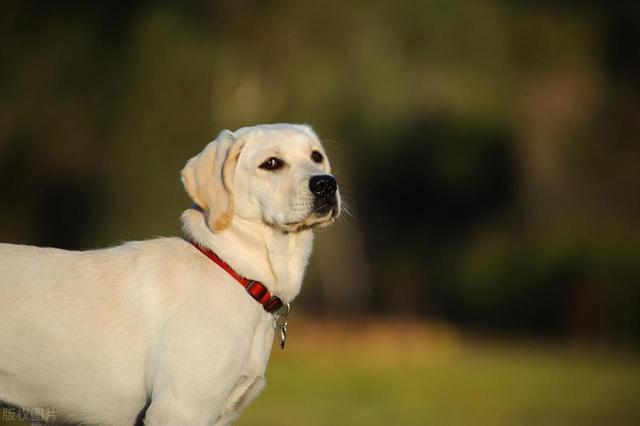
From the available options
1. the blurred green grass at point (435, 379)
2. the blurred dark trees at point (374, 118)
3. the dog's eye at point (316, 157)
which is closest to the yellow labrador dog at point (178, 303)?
the dog's eye at point (316, 157)

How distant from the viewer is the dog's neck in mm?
4676

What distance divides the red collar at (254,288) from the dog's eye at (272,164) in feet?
1.95

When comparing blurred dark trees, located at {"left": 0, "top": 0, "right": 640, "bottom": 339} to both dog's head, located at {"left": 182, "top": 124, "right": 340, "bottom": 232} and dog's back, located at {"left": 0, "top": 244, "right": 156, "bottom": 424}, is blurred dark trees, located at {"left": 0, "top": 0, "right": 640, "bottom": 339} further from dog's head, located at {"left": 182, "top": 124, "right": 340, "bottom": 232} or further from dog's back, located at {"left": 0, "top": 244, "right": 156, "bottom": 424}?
dog's back, located at {"left": 0, "top": 244, "right": 156, "bottom": 424}

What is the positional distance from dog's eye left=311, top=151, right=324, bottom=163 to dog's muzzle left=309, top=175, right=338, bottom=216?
297 mm

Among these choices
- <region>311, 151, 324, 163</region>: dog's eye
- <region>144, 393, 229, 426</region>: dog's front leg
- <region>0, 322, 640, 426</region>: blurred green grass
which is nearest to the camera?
<region>144, 393, 229, 426</region>: dog's front leg

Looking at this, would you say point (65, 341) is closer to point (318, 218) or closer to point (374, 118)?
point (318, 218)

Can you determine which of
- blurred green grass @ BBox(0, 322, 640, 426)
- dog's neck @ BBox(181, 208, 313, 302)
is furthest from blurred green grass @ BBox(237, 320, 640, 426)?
dog's neck @ BBox(181, 208, 313, 302)

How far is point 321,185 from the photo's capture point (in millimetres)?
4867

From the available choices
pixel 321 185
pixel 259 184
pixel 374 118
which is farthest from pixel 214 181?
pixel 374 118

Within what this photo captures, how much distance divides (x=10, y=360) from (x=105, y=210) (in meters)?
14.6

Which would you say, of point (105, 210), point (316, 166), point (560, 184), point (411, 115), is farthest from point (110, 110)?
point (316, 166)

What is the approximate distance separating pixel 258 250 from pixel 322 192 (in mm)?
488

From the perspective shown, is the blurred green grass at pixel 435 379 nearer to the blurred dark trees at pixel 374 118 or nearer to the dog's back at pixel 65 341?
the blurred dark trees at pixel 374 118

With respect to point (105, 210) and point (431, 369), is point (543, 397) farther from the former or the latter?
point (105, 210)
